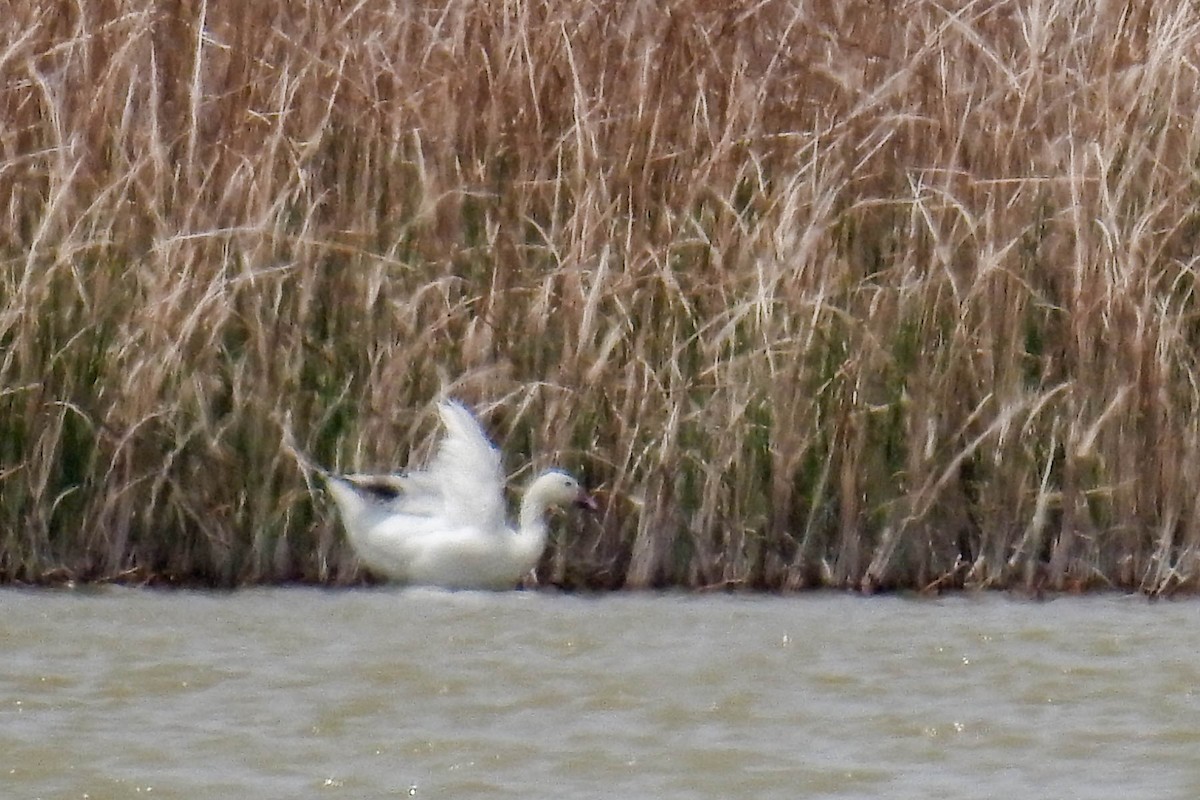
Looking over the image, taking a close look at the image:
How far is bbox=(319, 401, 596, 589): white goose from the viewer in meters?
6.41

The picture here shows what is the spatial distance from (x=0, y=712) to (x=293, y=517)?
5.47 feet

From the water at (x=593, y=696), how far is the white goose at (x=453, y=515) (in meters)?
0.13

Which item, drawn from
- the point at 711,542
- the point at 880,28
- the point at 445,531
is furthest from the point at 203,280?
the point at 880,28

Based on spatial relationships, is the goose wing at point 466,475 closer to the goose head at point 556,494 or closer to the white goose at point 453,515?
the white goose at point 453,515

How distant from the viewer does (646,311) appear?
258 inches

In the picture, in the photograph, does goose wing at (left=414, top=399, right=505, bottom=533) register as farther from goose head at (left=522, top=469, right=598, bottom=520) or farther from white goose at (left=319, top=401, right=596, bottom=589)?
goose head at (left=522, top=469, right=598, bottom=520)

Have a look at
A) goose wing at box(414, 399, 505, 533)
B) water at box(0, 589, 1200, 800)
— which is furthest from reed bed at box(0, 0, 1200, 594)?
water at box(0, 589, 1200, 800)

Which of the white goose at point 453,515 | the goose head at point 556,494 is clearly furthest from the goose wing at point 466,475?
the goose head at point 556,494

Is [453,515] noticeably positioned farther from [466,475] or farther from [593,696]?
[593,696]

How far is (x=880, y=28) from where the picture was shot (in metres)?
7.04

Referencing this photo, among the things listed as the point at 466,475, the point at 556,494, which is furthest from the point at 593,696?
the point at 466,475

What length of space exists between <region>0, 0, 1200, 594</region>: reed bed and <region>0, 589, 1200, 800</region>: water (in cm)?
20

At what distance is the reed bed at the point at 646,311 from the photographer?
6.47 m

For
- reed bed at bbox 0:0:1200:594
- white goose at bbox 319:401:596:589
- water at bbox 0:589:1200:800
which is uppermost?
reed bed at bbox 0:0:1200:594
